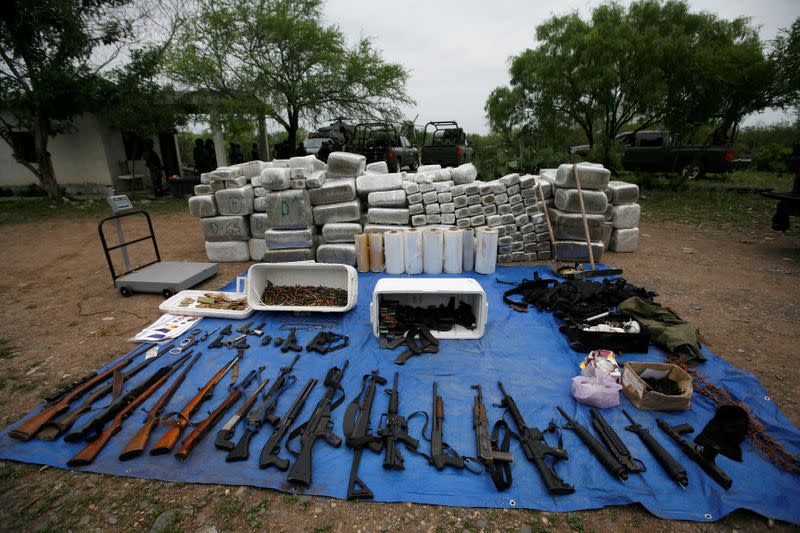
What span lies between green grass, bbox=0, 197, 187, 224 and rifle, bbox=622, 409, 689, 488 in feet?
41.3

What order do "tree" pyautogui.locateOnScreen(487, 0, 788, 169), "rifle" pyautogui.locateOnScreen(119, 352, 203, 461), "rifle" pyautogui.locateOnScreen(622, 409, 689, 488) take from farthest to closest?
1. "tree" pyautogui.locateOnScreen(487, 0, 788, 169)
2. "rifle" pyautogui.locateOnScreen(119, 352, 203, 461)
3. "rifle" pyautogui.locateOnScreen(622, 409, 689, 488)

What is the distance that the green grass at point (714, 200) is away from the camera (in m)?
9.02

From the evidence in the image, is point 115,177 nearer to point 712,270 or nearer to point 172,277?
point 172,277

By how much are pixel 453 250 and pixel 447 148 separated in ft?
26.4

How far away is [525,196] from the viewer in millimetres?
6340

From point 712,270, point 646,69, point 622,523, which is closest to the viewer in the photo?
point 622,523

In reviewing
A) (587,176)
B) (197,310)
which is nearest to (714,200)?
(587,176)

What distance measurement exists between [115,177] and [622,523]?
57.7 ft

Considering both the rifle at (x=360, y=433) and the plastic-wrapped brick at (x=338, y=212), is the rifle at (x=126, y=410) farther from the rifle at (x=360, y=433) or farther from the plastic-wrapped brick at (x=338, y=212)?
the plastic-wrapped brick at (x=338, y=212)

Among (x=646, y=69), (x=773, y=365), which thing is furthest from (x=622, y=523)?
(x=646, y=69)

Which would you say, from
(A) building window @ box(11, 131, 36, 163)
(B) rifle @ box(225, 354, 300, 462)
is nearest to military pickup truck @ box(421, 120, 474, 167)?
(B) rifle @ box(225, 354, 300, 462)

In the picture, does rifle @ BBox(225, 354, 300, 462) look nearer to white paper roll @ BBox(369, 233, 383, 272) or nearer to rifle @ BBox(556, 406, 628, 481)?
rifle @ BBox(556, 406, 628, 481)

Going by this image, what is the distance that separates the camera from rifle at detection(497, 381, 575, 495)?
7.27 feet

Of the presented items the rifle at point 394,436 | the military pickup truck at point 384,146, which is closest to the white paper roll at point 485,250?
the rifle at point 394,436
